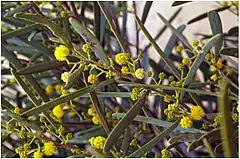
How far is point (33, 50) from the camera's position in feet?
2.19

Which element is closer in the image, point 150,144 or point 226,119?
point 226,119

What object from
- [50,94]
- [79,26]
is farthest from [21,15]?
[50,94]

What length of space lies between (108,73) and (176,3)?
168mm

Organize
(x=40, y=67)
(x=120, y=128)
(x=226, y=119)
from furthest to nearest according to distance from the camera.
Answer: (x=40, y=67) → (x=120, y=128) → (x=226, y=119)

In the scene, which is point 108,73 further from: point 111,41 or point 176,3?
point 111,41

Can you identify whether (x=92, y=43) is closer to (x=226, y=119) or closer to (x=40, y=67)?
(x=40, y=67)

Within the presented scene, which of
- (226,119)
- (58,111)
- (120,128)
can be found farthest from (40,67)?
(226,119)

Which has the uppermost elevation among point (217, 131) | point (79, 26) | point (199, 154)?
point (79, 26)

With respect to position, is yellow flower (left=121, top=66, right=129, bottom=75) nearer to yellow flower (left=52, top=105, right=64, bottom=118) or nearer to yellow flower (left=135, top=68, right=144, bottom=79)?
yellow flower (left=135, top=68, right=144, bottom=79)

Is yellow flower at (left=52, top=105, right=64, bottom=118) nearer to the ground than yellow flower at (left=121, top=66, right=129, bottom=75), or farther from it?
nearer to the ground

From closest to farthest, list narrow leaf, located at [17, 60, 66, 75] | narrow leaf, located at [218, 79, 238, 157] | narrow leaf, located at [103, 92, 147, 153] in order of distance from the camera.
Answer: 1. narrow leaf, located at [218, 79, 238, 157]
2. narrow leaf, located at [103, 92, 147, 153]
3. narrow leaf, located at [17, 60, 66, 75]

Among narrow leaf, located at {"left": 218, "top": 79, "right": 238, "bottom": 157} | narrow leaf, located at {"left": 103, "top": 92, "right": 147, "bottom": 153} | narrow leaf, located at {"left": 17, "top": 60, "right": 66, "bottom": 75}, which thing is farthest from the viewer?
narrow leaf, located at {"left": 17, "top": 60, "right": 66, "bottom": 75}

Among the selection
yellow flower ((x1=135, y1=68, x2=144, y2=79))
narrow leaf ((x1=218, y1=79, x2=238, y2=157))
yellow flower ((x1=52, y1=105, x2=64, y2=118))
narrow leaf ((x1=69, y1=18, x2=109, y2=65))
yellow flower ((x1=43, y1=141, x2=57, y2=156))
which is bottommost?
yellow flower ((x1=43, y1=141, x2=57, y2=156))

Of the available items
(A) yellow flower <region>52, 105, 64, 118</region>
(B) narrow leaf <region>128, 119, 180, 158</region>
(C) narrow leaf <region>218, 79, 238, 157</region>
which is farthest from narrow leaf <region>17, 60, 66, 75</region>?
(C) narrow leaf <region>218, 79, 238, 157</region>
